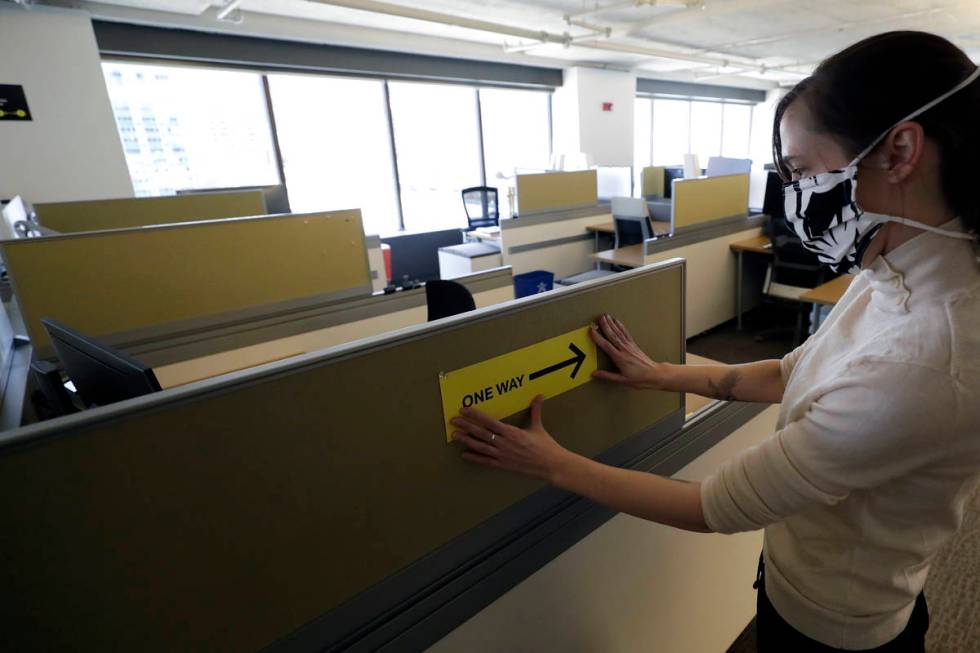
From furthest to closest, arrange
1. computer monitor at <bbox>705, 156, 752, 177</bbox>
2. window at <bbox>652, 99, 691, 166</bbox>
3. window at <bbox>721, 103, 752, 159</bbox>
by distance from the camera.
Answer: window at <bbox>721, 103, 752, 159</bbox> < window at <bbox>652, 99, 691, 166</bbox> < computer monitor at <bbox>705, 156, 752, 177</bbox>

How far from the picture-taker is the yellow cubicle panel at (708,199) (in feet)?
11.7

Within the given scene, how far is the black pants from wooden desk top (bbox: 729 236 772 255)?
343cm

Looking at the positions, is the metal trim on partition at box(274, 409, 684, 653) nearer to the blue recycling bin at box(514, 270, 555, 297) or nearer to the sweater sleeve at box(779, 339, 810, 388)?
the sweater sleeve at box(779, 339, 810, 388)

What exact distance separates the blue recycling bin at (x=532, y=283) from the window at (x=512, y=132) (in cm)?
224

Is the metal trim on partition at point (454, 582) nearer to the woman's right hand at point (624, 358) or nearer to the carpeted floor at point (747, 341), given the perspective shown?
the woman's right hand at point (624, 358)

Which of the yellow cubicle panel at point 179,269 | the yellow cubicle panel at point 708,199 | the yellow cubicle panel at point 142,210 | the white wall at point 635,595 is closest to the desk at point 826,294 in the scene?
the yellow cubicle panel at point 708,199

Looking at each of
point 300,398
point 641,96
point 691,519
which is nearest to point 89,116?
point 300,398

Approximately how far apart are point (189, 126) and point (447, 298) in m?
4.38

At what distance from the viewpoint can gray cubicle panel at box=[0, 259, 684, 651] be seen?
17.9 inches

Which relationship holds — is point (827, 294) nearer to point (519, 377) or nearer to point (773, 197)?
point (773, 197)

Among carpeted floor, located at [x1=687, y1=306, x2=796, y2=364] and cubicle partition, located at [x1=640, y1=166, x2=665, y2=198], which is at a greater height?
cubicle partition, located at [x1=640, y1=166, x2=665, y2=198]

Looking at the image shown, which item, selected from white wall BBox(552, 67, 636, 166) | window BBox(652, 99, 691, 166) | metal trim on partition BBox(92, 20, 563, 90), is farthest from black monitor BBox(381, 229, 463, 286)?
window BBox(652, 99, 691, 166)

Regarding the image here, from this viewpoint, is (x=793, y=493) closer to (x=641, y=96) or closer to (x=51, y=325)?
(x=51, y=325)

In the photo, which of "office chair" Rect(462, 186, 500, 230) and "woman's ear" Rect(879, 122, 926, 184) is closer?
"woman's ear" Rect(879, 122, 926, 184)
